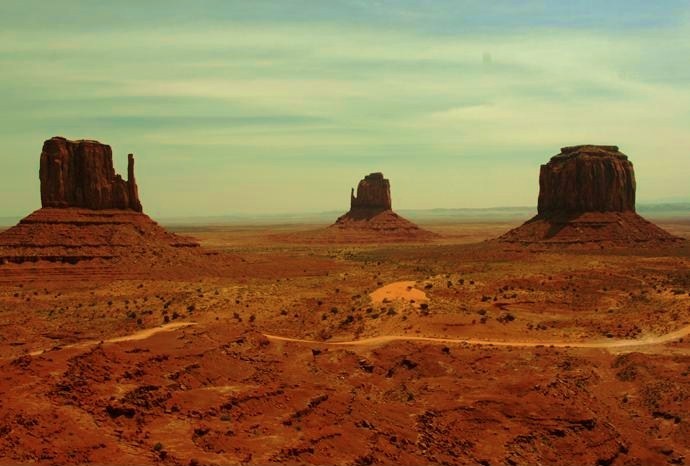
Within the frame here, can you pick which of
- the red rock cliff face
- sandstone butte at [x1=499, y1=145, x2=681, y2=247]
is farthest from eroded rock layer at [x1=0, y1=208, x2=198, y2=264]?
the red rock cliff face

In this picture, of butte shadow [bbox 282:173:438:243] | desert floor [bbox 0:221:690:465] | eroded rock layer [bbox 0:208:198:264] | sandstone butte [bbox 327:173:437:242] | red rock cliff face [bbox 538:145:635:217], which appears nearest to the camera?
desert floor [bbox 0:221:690:465]

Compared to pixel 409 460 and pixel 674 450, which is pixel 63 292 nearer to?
pixel 409 460

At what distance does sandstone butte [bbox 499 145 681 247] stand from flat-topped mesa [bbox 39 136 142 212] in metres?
63.8

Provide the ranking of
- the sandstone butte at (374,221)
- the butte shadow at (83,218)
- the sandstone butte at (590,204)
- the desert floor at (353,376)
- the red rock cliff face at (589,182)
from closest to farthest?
the desert floor at (353,376), the butte shadow at (83,218), the sandstone butte at (590,204), the red rock cliff face at (589,182), the sandstone butte at (374,221)

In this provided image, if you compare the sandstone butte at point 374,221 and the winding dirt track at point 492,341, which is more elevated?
the sandstone butte at point 374,221

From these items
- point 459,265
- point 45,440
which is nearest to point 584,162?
point 459,265

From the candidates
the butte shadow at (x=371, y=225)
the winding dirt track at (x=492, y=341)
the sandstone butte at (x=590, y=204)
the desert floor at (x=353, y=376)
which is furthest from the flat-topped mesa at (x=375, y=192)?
the winding dirt track at (x=492, y=341)

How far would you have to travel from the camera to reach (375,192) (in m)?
157

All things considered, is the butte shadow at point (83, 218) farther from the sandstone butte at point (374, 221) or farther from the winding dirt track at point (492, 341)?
the sandstone butte at point (374, 221)

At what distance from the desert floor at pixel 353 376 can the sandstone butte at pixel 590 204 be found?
39013 millimetres

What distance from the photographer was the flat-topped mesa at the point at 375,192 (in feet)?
515

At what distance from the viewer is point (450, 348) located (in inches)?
1271

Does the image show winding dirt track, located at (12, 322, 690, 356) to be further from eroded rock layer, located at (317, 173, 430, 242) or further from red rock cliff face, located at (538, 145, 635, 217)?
eroded rock layer, located at (317, 173, 430, 242)

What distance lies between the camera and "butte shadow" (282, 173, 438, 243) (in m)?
142
